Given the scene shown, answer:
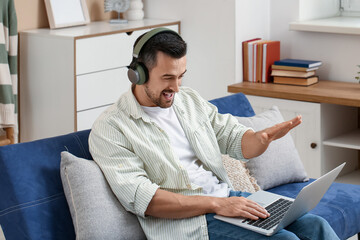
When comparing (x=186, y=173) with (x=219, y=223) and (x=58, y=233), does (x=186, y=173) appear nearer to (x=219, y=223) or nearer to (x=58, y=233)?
(x=219, y=223)

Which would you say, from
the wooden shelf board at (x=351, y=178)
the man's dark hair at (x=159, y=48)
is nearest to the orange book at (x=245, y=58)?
the wooden shelf board at (x=351, y=178)

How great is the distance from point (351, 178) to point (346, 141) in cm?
28

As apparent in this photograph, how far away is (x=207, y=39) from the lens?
4.12 m

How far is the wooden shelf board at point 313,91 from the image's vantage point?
352 centimetres

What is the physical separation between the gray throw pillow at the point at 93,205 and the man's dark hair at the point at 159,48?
388 mm

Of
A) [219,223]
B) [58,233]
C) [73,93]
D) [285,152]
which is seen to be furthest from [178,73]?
[73,93]

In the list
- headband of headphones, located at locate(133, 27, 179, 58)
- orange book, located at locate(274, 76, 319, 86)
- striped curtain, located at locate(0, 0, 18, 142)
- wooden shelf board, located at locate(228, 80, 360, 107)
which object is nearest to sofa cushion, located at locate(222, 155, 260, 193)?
headband of headphones, located at locate(133, 27, 179, 58)

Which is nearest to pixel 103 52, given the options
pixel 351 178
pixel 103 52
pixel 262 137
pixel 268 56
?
pixel 103 52

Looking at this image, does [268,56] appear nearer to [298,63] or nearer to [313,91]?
[298,63]

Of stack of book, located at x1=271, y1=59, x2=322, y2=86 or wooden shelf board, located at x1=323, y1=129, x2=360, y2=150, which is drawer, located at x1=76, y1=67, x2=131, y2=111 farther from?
wooden shelf board, located at x1=323, y1=129, x2=360, y2=150

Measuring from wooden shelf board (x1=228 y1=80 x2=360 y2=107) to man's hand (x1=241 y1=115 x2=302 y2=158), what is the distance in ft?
4.15

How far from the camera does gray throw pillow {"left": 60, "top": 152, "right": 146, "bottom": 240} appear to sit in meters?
2.04

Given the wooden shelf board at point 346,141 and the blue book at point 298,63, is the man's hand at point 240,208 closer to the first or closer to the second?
the wooden shelf board at point 346,141

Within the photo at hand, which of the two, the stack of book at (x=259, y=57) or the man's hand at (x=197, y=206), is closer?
the man's hand at (x=197, y=206)
